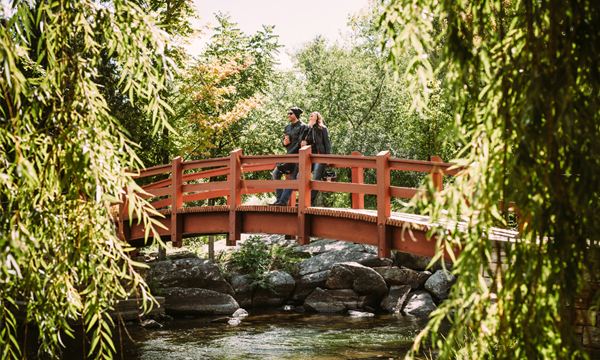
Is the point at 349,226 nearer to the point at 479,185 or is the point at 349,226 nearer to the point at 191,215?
the point at 191,215

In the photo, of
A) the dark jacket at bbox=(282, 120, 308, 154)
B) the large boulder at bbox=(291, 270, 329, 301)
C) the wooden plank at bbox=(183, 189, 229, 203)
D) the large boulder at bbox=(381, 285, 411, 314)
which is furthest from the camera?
the large boulder at bbox=(291, 270, 329, 301)

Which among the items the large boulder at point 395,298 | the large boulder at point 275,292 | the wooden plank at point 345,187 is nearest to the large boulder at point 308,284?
the large boulder at point 275,292

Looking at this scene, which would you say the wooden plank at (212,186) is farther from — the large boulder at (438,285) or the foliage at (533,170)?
the large boulder at (438,285)

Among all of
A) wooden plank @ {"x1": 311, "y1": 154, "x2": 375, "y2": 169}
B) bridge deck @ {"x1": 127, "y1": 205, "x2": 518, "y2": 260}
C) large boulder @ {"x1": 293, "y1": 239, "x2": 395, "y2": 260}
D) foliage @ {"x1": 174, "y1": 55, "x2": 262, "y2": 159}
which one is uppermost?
foliage @ {"x1": 174, "y1": 55, "x2": 262, "y2": 159}

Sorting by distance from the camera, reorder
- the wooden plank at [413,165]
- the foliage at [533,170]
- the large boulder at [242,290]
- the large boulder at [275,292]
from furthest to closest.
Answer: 1. the large boulder at [275,292]
2. the large boulder at [242,290]
3. the wooden plank at [413,165]
4. the foliage at [533,170]

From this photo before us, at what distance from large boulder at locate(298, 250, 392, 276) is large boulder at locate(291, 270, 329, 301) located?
0.84 ft

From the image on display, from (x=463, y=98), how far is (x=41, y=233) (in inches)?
78.3

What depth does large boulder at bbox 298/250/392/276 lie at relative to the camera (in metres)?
16.3

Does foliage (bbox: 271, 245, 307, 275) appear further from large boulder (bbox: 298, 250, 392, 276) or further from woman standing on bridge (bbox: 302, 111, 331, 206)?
woman standing on bridge (bbox: 302, 111, 331, 206)

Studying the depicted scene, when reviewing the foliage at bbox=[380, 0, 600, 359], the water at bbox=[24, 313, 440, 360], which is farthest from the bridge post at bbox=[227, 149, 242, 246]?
the foliage at bbox=[380, 0, 600, 359]

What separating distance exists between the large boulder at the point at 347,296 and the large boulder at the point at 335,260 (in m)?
1.14

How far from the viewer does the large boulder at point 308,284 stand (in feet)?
51.8

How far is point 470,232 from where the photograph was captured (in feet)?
6.79

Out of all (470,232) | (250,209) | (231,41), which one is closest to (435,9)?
(470,232)
